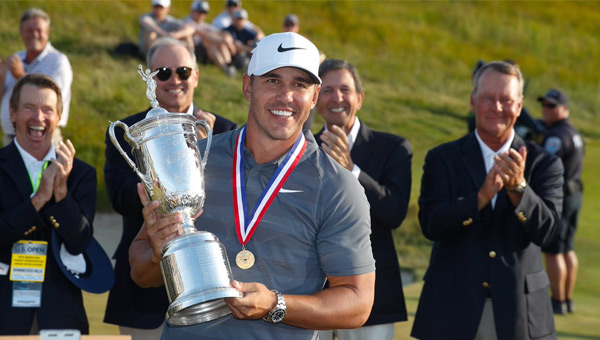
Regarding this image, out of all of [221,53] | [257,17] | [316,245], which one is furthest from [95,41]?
[316,245]

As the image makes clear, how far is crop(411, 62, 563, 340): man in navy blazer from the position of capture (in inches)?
172

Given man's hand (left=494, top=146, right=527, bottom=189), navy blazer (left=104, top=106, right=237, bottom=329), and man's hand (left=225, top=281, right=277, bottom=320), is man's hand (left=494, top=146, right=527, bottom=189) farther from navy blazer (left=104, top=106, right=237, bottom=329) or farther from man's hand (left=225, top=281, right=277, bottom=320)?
man's hand (left=225, top=281, right=277, bottom=320)

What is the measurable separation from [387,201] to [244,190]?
5.81 ft

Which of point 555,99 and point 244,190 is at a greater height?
point 555,99

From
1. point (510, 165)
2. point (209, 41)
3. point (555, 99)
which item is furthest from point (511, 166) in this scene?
point (209, 41)

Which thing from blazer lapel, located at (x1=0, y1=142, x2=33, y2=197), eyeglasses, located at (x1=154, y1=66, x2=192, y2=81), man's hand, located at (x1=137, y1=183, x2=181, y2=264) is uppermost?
eyeglasses, located at (x1=154, y1=66, x2=192, y2=81)

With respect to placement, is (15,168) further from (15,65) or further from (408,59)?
(408,59)

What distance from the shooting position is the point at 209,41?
46.6ft

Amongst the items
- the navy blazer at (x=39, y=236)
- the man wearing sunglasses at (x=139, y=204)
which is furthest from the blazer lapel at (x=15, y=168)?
the man wearing sunglasses at (x=139, y=204)

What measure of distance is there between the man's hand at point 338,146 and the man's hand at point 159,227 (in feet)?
5.61

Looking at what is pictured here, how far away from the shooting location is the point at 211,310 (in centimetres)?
274

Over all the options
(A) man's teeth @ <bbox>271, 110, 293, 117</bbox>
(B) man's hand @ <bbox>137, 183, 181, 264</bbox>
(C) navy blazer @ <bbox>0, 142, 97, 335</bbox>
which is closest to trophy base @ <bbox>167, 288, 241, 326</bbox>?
(B) man's hand @ <bbox>137, 183, 181, 264</bbox>

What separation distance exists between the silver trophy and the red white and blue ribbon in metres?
0.12

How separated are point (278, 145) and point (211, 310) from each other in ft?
2.14
